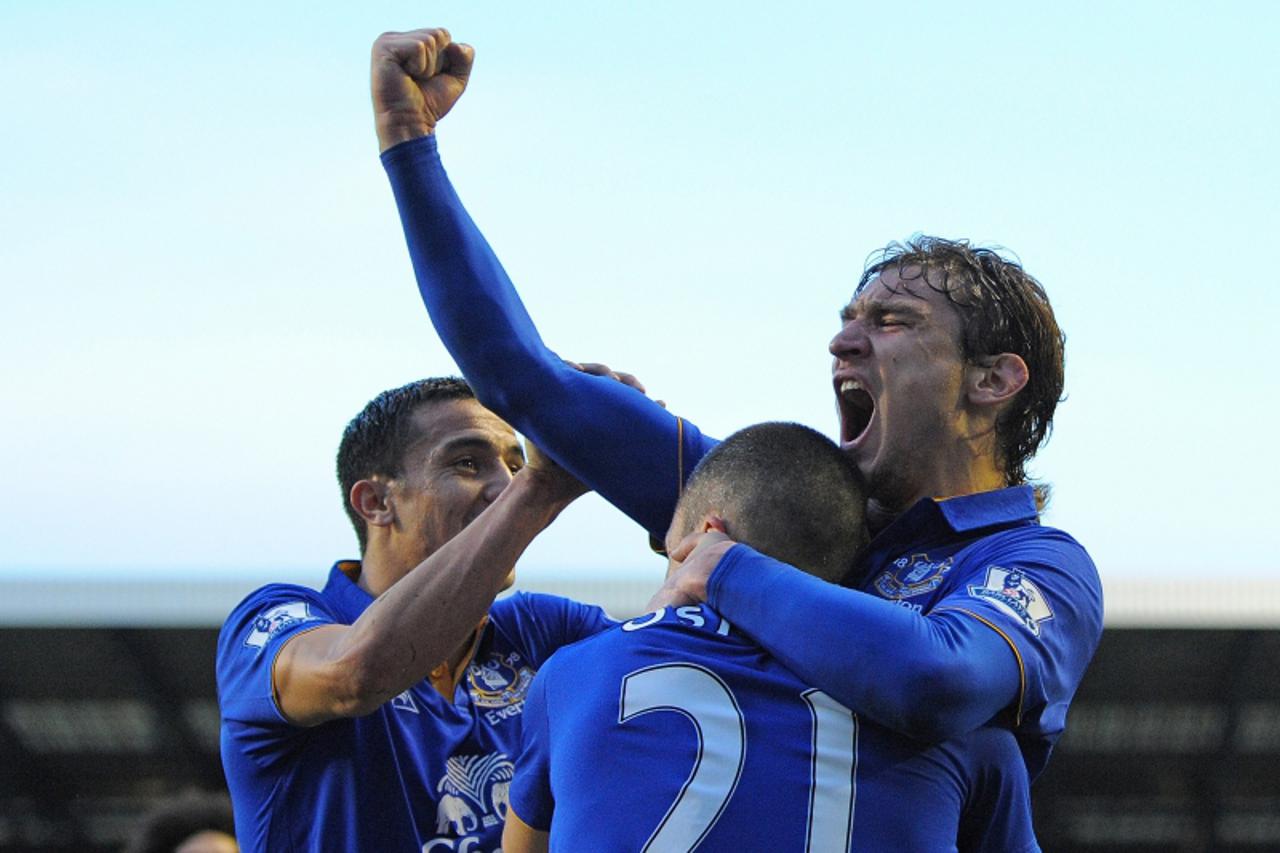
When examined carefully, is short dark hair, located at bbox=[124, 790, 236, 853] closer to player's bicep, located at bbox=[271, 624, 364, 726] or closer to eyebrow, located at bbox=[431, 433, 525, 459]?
player's bicep, located at bbox=[271, 624, 364, 726]

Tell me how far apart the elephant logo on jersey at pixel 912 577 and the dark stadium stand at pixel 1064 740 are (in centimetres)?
778

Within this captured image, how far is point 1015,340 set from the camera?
10.0 feet

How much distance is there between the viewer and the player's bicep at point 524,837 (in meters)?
2.52

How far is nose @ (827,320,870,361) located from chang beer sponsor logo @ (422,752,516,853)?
1.21 m

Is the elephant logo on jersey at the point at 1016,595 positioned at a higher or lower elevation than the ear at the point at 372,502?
higher

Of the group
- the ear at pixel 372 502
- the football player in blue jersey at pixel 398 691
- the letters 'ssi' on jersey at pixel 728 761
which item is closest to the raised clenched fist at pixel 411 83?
the football player in blue jersey at pixel 398 691

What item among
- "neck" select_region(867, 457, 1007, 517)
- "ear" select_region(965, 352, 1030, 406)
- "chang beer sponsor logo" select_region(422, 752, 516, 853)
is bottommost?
"chang beer sponsor logo" select_region(422, 752, 516, 853)

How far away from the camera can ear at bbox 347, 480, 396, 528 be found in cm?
428

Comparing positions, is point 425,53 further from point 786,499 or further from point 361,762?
point 361,762

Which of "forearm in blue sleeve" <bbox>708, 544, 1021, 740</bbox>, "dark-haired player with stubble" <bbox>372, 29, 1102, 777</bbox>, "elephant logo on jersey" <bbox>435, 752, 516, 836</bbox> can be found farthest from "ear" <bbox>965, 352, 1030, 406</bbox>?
"elephant logo on jersey" <bbox>435, 752, 516, 836</bbox>

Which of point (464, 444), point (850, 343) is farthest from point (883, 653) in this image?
point (464, 444)

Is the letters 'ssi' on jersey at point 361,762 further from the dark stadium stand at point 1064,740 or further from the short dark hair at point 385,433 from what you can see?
the dark stadium stand at point 1064,740

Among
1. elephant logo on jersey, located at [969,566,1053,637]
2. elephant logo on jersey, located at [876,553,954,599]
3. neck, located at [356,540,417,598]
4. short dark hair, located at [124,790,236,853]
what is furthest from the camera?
neck, located at [356,540,417,598]

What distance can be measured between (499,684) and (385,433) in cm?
84
